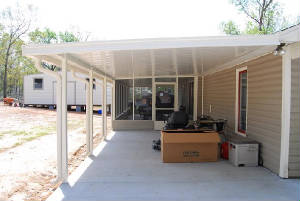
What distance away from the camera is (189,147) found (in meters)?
5.11

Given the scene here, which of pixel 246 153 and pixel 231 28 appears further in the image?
pixel 231 28

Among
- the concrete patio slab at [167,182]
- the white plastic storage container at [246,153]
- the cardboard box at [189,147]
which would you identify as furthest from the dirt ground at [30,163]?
the white plastic storage container at [246,153]

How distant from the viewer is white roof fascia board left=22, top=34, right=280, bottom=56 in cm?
351

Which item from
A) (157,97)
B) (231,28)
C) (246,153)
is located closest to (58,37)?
(231,28)

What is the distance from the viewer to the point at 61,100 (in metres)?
3.98

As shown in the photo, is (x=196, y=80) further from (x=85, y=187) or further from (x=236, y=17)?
(x=236, y=17)

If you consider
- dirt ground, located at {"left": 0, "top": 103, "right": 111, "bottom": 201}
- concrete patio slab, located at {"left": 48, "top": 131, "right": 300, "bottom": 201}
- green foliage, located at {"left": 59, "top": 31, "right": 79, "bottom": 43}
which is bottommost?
dirt ground, located at {"left": 0, "top": 103, "right": 111, "bottom": 201}

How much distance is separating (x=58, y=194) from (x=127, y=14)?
82.4ft

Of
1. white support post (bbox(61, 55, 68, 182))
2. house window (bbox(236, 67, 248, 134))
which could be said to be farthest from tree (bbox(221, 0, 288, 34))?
white support post (bbox(61, 55, 68, 182))

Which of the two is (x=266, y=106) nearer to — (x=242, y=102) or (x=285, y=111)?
(x=285, y=111)

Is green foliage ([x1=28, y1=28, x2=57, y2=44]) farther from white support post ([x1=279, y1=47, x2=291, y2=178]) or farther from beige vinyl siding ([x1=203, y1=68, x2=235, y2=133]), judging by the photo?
white support post ([x1=279, y1=47, x2=291, y2=178])

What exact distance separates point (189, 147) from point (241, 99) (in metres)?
→ 1.80

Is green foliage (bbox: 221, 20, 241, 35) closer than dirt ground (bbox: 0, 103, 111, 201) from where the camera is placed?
No

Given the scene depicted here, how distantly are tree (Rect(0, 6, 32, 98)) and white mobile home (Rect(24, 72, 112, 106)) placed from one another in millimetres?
14456
